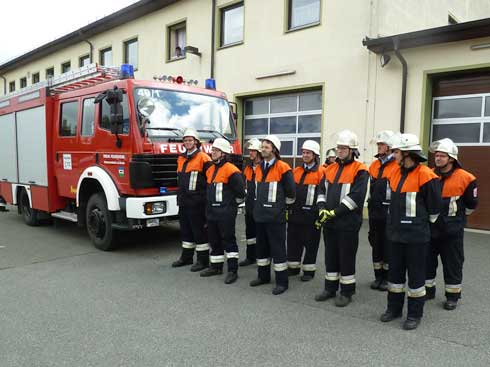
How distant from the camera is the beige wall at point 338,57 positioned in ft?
29.6

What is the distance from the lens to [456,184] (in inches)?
163

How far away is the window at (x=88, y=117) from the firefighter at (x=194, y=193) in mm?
1968

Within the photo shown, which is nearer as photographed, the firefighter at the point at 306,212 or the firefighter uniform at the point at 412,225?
the firefighter uniform at the point at 412,225

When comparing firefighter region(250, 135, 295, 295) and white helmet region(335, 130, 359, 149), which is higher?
white helmet region(335, 130, 359, 149)

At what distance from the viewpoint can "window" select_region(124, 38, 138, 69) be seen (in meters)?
16.5

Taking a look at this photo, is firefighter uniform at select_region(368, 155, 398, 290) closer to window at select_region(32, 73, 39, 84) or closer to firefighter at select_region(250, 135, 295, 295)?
firefighter at select_region(250, 135, 295, 295)

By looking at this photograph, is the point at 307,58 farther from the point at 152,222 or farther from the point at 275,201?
the point at 275,201

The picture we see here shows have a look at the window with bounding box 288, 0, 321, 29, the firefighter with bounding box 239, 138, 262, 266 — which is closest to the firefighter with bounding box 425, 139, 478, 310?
the firefighter with bounding box 239, 138, 262, 266

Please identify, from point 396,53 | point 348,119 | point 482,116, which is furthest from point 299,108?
point 482,116

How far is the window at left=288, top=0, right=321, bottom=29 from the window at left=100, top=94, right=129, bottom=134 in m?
6.37

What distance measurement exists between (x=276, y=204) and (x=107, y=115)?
3211 millimetres

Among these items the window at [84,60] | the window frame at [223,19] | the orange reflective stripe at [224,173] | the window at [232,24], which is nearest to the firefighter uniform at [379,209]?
the orange reflective stripe at [224,173]

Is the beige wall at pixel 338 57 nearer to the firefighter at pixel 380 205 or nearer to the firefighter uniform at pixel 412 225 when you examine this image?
the firefighter at pixel 380 205

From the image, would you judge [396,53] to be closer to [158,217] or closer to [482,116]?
[482,116]
